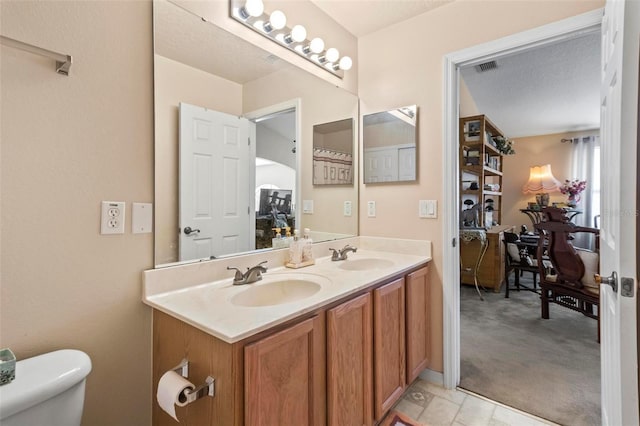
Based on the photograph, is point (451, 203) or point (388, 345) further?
point (451, 203)

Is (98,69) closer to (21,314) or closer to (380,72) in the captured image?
(21,314)

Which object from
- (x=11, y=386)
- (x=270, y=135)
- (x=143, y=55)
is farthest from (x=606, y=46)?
(x=11, y=386)

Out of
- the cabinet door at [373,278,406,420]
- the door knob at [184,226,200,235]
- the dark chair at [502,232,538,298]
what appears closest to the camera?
the door knob at [184,226,200,235]

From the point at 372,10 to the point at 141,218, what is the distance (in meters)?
1.86

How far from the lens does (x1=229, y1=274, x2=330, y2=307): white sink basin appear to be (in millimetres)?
1382

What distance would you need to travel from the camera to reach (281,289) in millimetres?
1501

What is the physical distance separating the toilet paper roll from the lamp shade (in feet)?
21.3

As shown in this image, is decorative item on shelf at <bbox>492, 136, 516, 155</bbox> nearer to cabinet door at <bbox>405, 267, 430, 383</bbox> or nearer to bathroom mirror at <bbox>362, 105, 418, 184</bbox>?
bathroom mirror at <bbox>362, 105, 418, 184</bbox>

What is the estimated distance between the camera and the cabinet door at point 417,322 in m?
1.74

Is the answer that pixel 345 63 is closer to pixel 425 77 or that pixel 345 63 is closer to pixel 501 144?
pixel 425 77

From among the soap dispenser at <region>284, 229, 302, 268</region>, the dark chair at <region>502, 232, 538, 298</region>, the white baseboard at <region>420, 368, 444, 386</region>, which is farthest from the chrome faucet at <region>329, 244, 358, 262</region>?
the dark chair at <region>502, 232, 538, 298</region>

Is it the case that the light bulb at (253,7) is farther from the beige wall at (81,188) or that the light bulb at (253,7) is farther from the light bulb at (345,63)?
the light bulb at (345,63)

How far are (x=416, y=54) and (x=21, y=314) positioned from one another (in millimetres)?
2328

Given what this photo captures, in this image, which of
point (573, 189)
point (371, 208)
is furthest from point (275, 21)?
point (573, 189)
